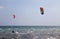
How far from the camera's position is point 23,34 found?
4.06 metres

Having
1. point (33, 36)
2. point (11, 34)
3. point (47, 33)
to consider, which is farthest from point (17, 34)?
point (47, 33)

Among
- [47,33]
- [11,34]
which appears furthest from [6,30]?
[47,33]

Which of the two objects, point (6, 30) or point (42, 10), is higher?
point (42, 10)

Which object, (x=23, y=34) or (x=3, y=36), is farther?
(x=23, y=34)

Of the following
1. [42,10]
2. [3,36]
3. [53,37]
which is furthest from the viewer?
[53,37]

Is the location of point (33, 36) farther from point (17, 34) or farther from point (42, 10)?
point (42, 10)

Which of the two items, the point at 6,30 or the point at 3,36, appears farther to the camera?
the point at 6,30

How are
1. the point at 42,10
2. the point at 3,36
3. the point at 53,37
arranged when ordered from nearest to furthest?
the point at 42,10
the point at 3,36
the point at 53,37

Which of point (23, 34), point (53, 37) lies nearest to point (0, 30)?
point (23, 34)

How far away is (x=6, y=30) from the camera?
4.01 m

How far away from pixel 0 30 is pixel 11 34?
0.78 ft

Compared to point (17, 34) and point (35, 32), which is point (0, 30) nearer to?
point (17, 34)

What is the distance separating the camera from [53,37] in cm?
394

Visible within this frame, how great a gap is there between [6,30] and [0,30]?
0.24 meters
